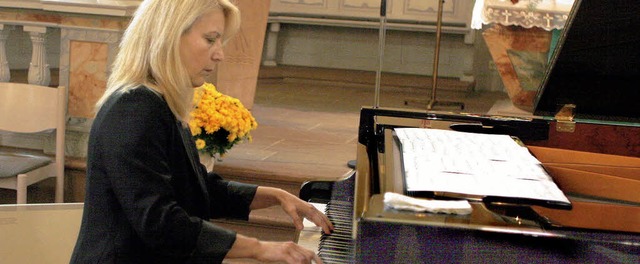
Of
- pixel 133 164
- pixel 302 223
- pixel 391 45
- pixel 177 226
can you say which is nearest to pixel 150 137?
pixel 133 164

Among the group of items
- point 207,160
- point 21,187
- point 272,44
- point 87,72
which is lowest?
point 21,187

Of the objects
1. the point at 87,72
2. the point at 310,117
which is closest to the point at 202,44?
the point at 87,72

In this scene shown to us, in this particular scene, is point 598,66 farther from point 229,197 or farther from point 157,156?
point 157,156

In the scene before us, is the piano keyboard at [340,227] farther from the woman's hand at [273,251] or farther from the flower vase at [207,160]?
the flower vase at [207,160]

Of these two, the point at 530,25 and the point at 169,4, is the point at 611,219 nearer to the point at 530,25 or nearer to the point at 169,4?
the point at 169,4

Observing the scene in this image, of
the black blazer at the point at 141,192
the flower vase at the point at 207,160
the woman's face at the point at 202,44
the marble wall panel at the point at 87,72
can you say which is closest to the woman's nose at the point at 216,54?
the woman's face at the point at 202,44

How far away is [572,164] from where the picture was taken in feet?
7.52

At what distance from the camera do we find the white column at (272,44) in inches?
378

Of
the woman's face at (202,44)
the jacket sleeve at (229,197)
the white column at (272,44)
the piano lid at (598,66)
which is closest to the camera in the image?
the woman's face at (202,44)

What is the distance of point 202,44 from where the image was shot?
1.92m

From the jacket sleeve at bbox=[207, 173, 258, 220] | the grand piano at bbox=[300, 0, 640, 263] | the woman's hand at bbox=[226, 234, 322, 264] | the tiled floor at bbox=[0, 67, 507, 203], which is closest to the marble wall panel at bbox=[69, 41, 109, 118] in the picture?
the tiled floor at bbox=[0, 67, 507, 203]

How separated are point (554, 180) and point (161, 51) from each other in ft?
3.27

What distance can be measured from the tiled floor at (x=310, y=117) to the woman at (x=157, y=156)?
2.27 feet

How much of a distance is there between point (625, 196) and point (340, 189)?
27.7 inches
